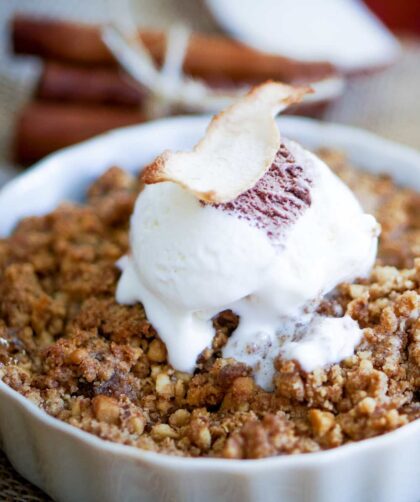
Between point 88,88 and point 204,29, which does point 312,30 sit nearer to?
point 204,29

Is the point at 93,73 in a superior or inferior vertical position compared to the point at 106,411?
inferior

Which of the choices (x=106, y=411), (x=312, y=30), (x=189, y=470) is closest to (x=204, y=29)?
(x=312, y=30)

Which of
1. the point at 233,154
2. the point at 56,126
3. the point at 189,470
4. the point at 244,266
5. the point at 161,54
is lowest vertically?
the point at 56,126

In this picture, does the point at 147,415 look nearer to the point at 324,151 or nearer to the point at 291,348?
the point at 291,348

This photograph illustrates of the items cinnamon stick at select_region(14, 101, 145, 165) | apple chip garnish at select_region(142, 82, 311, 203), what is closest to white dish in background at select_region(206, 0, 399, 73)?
cinnamon stick at select_region(14, 101, 145, 165)

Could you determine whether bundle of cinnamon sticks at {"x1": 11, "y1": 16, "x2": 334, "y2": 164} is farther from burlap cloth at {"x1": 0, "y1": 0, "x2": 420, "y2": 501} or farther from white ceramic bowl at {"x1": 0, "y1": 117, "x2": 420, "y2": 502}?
white ceramic bowl at {"x1": 0, "y1": 117, "x2": 420, "y2": 502}

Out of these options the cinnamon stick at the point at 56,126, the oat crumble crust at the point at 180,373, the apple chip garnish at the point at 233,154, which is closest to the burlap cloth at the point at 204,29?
the cinnamon stick at the point at 56,126
